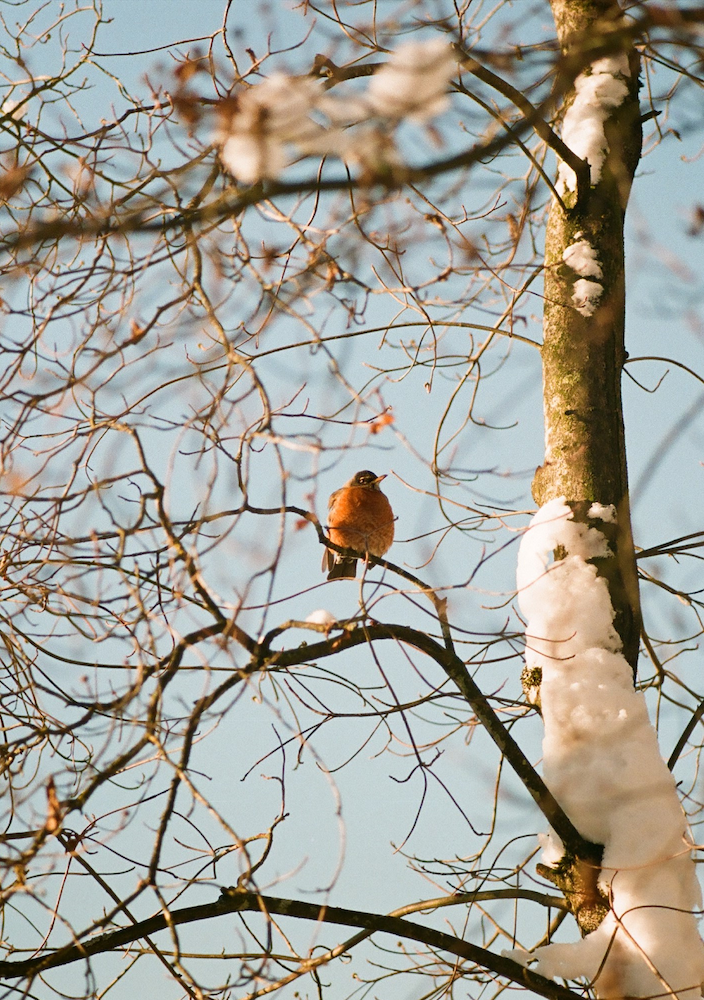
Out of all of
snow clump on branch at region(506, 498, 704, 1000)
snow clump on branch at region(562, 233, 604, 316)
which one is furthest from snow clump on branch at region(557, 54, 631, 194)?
snow clump on branch at region(506, 498, 704, 1000)

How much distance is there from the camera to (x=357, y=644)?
281 cm

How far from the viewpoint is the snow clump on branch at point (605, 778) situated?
258cm

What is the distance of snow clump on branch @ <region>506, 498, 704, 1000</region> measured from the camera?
258 cm

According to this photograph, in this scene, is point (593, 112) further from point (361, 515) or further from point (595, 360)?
point (361, 515)

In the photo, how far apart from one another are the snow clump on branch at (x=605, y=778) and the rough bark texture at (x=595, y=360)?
0.28 ft

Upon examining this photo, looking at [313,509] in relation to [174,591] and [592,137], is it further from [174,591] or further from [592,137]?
[592,137]

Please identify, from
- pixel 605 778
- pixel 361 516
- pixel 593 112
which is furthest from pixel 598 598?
pixel 361 516

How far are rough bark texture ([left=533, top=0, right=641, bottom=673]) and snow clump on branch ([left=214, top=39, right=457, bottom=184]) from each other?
153 centimetres

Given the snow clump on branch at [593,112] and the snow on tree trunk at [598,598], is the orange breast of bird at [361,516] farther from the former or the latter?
the snow clump on branch at [593,112]

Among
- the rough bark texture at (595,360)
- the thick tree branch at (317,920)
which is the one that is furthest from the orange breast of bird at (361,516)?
the thick tree branch at (317,920)

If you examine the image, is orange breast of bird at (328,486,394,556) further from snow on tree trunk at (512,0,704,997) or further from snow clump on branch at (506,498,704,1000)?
snow clump on branch at (506,498,704,1000)

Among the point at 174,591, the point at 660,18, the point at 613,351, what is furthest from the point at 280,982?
the point at 660,18

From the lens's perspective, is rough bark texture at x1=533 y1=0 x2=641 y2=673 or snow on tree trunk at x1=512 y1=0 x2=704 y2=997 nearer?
snow on tree trunk at x1=512 y1=0 x2=704 y2=997

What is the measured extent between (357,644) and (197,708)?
1.92 ft
